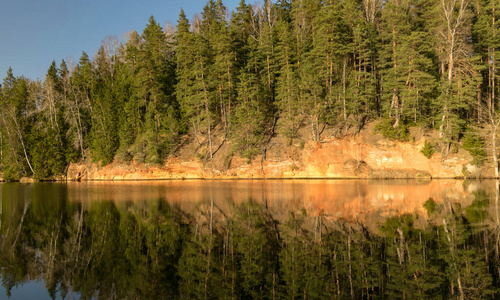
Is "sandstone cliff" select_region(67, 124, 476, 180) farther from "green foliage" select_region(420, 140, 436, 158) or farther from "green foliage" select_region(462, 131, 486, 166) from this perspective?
"green foliage" select_region(462, 131, 486, 166)

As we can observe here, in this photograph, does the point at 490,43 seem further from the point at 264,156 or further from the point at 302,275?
the point at 302,275

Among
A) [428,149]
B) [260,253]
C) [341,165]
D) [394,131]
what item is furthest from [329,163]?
[260,253]

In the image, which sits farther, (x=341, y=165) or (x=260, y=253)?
(x=341, y=165)

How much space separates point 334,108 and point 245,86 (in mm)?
13592

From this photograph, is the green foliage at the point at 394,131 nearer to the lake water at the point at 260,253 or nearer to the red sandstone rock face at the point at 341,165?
the red sandstone rock face at the point at 341,165

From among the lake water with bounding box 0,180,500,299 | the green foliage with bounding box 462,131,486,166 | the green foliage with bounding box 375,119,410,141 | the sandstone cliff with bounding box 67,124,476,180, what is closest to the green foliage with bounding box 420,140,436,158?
the sandstone cliff with bounding box 67,124,476,180

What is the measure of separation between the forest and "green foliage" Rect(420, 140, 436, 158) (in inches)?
23.6

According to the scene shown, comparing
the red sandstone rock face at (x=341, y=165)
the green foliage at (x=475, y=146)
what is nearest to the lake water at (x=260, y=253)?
the green foliage at (x=475, y=146)

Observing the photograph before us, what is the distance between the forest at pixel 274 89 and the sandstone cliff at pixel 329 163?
61.2 inches

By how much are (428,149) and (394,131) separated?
4.42 m

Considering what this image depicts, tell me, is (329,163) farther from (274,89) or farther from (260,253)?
(260,253)

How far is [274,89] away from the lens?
164 ft

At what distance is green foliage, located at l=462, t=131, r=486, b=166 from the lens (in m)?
33.5

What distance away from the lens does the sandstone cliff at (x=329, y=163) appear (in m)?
36.0
